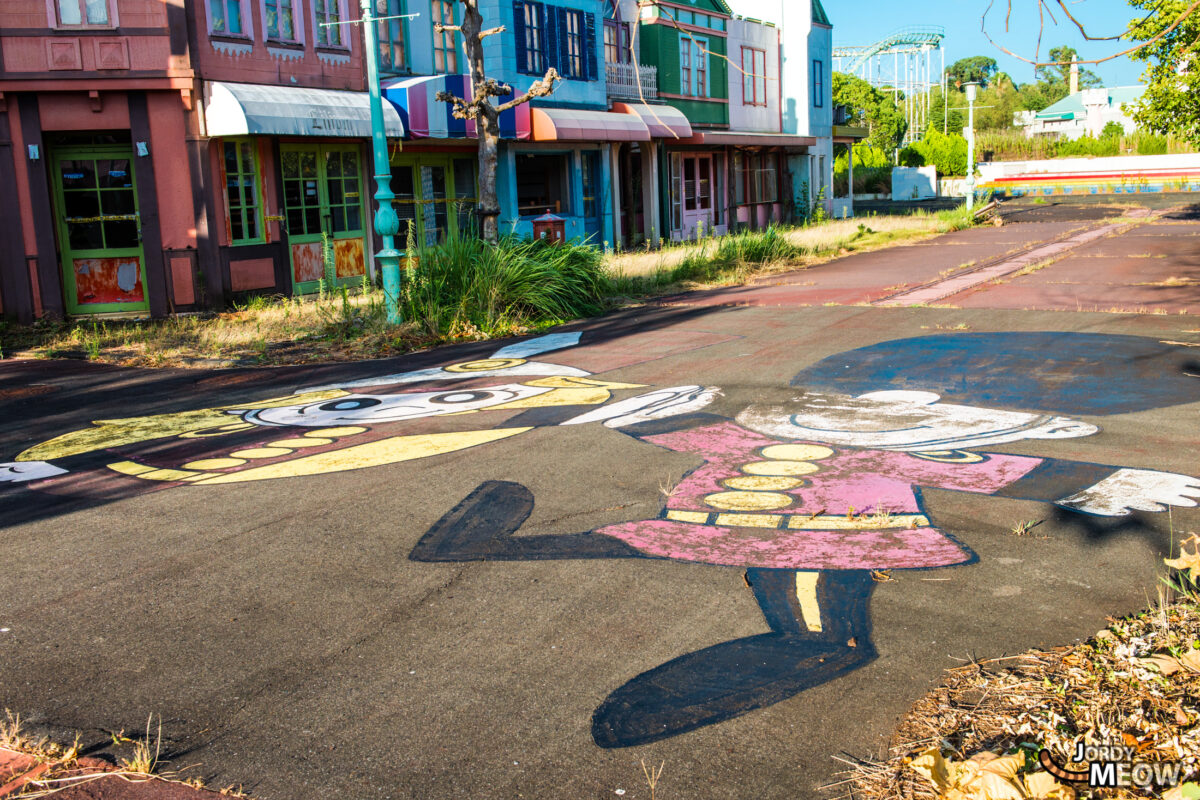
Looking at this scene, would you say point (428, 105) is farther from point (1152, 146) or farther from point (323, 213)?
point (1152, 146)

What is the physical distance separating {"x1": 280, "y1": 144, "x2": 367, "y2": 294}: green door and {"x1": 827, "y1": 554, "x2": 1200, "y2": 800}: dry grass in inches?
618

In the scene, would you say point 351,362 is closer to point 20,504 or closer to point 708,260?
point 20,504

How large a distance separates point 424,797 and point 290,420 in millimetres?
6351

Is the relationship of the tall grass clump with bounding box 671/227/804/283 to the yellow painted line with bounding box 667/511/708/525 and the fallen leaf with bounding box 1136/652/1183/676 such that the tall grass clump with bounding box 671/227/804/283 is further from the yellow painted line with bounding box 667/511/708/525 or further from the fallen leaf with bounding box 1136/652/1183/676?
the fallen leaf with bounding box 1136/652/1183/676

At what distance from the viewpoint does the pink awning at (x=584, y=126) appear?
75.0 feet

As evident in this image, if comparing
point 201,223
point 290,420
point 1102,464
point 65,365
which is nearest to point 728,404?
point 1102,464

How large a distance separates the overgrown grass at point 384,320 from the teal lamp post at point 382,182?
21 cm

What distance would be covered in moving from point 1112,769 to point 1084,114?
3720 inches

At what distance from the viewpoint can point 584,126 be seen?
24016 millimetres

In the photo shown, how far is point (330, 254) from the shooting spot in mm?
19312

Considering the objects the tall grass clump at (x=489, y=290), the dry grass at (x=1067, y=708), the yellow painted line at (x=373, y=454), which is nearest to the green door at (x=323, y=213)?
the tall grass clump at (x=489, y=290)

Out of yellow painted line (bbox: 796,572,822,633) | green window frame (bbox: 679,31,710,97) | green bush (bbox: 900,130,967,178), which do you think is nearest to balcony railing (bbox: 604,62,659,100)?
green window frame (bbox: 679,31,710,97)

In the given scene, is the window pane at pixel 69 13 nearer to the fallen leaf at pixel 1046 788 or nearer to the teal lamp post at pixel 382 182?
the teal lamp post at pixel 382 182

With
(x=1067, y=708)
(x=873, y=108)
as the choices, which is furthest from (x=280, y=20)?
(x=873, y=108)
